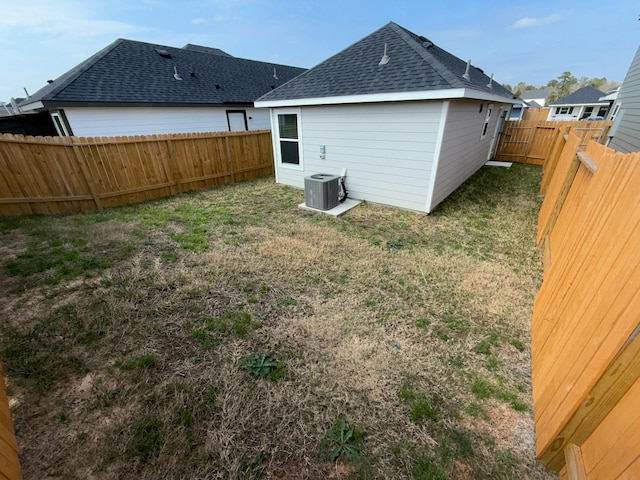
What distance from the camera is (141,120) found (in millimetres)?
→ 9711

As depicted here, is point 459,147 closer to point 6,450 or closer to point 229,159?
point 229,159

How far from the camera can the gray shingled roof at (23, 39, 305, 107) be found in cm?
854

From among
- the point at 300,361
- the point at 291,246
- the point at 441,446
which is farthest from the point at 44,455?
the point at 291,246

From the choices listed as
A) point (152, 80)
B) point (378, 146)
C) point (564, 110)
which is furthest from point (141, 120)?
point (564, 110)

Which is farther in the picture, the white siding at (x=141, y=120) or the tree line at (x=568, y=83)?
the tree line at (x=568, y=83)

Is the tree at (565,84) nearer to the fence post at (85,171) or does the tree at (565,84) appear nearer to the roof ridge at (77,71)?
the roof ridge at (77,71)

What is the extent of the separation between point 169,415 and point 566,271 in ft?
11.1

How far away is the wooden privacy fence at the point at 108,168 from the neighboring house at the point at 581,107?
1650 inches

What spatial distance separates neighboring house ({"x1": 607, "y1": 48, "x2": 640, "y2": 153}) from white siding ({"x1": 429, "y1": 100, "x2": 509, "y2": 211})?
143 inches

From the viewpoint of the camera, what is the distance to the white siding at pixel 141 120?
847cm

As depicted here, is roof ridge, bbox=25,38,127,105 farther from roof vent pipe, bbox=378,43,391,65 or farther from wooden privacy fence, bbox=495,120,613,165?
wooden privacy fence, bbox=495,120,613,165

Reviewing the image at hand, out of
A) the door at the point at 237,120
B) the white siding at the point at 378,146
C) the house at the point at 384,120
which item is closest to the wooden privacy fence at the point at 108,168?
the house at the point at 384,120

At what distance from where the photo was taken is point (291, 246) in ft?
14.6

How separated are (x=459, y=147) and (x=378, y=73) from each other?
282 centimetres
